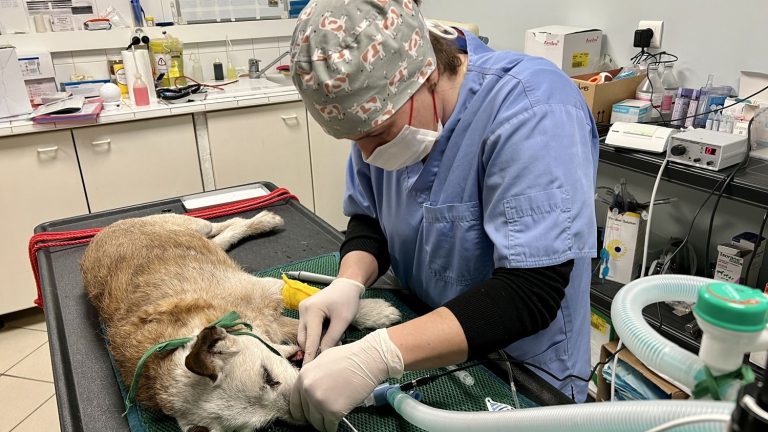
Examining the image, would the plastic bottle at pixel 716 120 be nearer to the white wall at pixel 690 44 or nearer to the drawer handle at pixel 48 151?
the white wall at pixel 690 44

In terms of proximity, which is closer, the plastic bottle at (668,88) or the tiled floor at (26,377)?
the plastic bottle at (668,88)

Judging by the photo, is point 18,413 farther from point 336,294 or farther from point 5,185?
point 336,294

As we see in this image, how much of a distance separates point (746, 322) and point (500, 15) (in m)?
2.84

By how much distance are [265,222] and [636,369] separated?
138 centimetres

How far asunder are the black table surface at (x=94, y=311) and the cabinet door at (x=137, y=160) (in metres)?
1.10

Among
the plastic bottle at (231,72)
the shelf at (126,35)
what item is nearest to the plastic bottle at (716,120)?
the shelf at (126,35)

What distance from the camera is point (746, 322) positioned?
448 millimetres

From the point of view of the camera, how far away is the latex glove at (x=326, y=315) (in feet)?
3.75

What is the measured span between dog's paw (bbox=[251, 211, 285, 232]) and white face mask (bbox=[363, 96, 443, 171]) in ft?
2.41

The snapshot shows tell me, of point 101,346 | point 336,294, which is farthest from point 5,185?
point 336,294

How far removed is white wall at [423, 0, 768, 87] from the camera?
Result: 1.94 metres

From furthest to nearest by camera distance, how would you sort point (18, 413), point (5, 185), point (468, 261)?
point (5, 185) → point (18, 413) → point (468, 261)

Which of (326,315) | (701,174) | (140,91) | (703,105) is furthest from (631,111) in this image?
(140,91)

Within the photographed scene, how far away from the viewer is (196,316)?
4.15 feet
